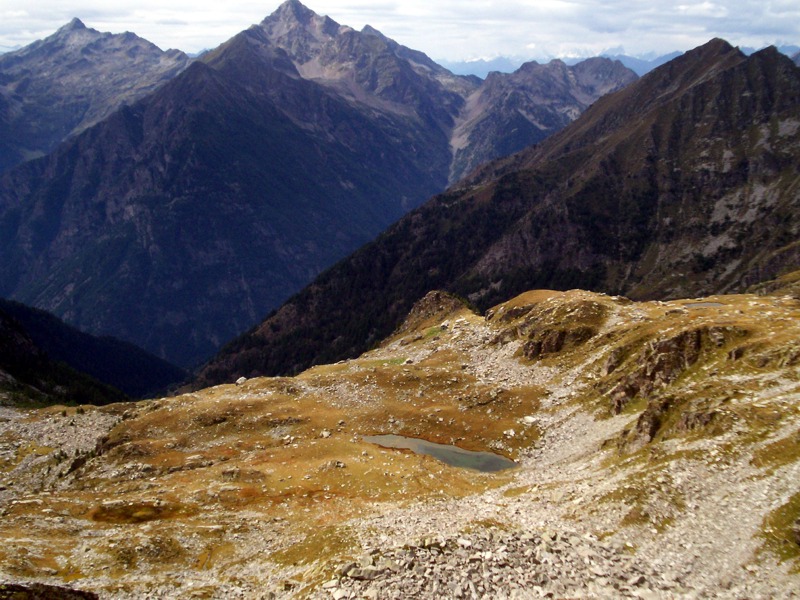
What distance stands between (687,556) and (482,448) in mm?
43867

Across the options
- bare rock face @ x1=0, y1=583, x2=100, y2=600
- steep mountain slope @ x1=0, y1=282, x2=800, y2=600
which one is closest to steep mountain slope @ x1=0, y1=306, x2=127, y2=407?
steep mountain slope @ x1=0, y1=282, x2=800, y2=600

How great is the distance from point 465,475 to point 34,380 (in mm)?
140835

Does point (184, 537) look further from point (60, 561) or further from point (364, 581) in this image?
point (364, 581)

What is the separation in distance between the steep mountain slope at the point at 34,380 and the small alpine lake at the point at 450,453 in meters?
91.1

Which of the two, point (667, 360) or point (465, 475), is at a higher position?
point (667, 360)

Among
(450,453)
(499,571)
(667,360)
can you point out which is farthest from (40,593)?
(667,360)

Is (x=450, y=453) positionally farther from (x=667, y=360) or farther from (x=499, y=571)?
(x=499, y=571)

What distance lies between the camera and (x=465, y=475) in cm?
7288

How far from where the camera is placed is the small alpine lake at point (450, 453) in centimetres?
7725

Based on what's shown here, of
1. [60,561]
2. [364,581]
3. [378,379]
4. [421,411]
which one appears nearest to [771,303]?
[421,411]

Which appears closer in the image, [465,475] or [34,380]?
[465,475]

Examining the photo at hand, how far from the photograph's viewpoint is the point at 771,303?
93.6 metres

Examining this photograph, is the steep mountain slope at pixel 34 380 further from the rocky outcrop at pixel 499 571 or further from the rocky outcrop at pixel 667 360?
the rocky outcrop at pixel 667 360

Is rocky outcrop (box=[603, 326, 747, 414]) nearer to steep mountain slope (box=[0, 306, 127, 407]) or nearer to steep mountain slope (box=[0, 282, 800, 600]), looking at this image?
steep mountain slope (box=[0, 282, 800, 600])
